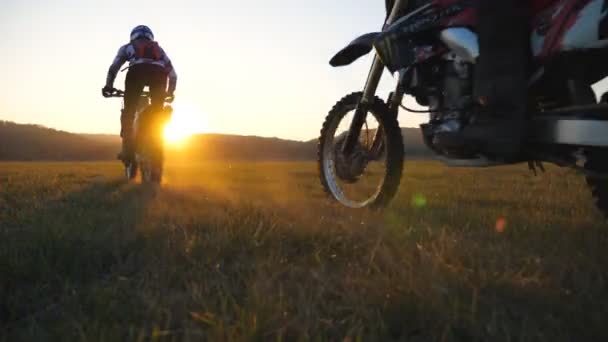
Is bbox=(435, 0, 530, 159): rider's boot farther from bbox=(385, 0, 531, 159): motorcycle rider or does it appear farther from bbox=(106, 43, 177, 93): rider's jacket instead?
bbox=(106, 43, 177, 93): rider's jacket

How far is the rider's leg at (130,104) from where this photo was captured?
8.14 metres

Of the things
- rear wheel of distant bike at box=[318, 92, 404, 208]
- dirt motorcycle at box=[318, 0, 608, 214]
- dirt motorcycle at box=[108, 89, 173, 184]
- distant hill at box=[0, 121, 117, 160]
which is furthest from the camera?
distant hill at box=[0, 121, 117, 160]

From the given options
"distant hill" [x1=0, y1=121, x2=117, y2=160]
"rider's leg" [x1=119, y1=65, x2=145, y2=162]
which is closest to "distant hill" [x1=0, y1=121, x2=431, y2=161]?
"distant hill" [x1=0, y1=121, x2=117, y2=160]

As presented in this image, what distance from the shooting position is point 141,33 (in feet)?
26.6

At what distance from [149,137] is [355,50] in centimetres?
431

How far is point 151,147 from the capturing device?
8.13 meters

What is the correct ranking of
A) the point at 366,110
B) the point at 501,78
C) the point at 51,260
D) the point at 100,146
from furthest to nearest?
the point at 100,146 → the point at 366,110 → the point at 501,78 → the point at 51,260

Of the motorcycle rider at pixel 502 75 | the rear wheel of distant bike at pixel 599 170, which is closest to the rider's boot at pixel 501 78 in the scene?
the motorcycle rider at pixel 502 75

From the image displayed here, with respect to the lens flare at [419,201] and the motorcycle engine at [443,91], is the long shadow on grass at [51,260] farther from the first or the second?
the lens flare at [419,201]

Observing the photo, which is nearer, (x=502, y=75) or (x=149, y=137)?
(x=502, y=75)

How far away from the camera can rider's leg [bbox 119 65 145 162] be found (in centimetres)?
814

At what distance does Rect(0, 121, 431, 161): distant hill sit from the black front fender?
63.1 m

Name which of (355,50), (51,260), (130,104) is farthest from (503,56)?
(130,104)

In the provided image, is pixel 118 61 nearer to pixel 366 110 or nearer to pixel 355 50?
pixel 355 50
